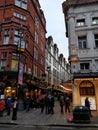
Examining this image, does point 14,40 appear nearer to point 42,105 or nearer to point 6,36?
point 6,36

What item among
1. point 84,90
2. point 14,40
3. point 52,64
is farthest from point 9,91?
point 52,64

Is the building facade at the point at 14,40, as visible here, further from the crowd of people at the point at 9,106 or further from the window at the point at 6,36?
the crowd of people at the point at 9,106

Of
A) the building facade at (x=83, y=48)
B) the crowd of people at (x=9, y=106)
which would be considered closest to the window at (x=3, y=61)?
the crowd of people at (x=9, y=106)

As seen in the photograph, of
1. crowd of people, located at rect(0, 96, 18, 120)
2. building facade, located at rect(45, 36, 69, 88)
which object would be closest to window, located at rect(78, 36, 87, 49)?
crowd of people, located at rect(0, 96, 18, 120)

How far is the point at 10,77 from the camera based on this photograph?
21.8m

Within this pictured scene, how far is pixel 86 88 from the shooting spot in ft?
64.5

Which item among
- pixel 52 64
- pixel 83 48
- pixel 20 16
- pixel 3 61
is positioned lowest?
pixel 3 61

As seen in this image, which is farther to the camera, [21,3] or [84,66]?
[21,3]

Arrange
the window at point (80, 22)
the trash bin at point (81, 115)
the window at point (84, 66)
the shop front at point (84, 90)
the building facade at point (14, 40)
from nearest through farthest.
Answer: the trash bin at point (81, 115) → the shop front at point (84, 90) → the window at point (84, 66) → the window at point (80, 22) → the building facade at point (14, 40)

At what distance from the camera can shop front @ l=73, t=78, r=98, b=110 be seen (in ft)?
62.8

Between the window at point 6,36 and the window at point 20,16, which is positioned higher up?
the window at point 20,16

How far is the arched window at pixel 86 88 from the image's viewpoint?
19484 mm

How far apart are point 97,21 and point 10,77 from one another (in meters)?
13.5

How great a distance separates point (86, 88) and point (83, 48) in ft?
16.3
